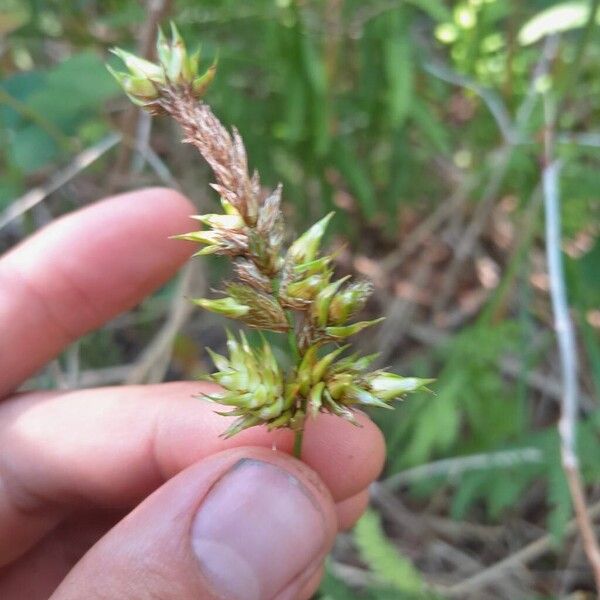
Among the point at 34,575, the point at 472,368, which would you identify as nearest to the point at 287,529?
the point at 34,575

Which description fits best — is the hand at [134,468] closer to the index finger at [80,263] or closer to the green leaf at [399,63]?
the index finger at [80,263]

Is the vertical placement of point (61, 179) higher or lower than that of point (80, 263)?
higher

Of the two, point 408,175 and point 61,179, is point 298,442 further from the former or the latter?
point 408,175

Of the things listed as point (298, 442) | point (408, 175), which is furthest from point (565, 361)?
point (408, 175)

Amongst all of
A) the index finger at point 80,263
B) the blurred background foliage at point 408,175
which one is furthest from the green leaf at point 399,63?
the index finger at point 80,263

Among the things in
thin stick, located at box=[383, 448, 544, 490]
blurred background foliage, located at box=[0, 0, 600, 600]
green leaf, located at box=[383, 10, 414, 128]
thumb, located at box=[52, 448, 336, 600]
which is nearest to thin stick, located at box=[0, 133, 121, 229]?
blurred background foliage, located at box=[0, 0, 600, 600]

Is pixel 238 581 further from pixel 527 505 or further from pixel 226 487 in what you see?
pixel 527 505

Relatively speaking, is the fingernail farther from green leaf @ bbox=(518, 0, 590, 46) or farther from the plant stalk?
green leaf @ bbox=(518, 0, 590, 46)
